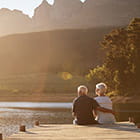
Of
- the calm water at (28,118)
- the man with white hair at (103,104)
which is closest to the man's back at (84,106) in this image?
the man with white hair at (103,104)

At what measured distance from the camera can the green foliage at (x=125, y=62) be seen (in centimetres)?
6056

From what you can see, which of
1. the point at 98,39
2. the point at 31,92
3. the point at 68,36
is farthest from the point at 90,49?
the point at 31,92

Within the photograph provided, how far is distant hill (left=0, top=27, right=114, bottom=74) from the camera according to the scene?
146 metres

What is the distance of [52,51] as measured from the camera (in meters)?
165

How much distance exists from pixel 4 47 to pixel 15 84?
2730 inches

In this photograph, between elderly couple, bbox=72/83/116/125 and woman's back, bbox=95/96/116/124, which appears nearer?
elderly couple, bbox=72/83/116/125

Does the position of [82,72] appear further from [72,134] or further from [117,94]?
[72,134]

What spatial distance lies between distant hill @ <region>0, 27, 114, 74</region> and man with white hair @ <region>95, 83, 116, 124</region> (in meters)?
118

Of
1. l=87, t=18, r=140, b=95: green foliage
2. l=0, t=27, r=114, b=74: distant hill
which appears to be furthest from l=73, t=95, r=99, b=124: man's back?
l=0, t=27, r=114, b=74: distant hill

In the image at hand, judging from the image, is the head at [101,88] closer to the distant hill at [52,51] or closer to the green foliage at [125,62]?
the green foliage at [125,62]

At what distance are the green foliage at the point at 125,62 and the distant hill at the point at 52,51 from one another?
218 ft

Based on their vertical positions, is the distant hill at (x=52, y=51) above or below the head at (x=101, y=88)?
above

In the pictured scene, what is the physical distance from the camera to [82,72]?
5162 inches

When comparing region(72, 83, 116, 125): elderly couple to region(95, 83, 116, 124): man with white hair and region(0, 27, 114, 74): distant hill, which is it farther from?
region(0, 27, 114, 74): distant hill
